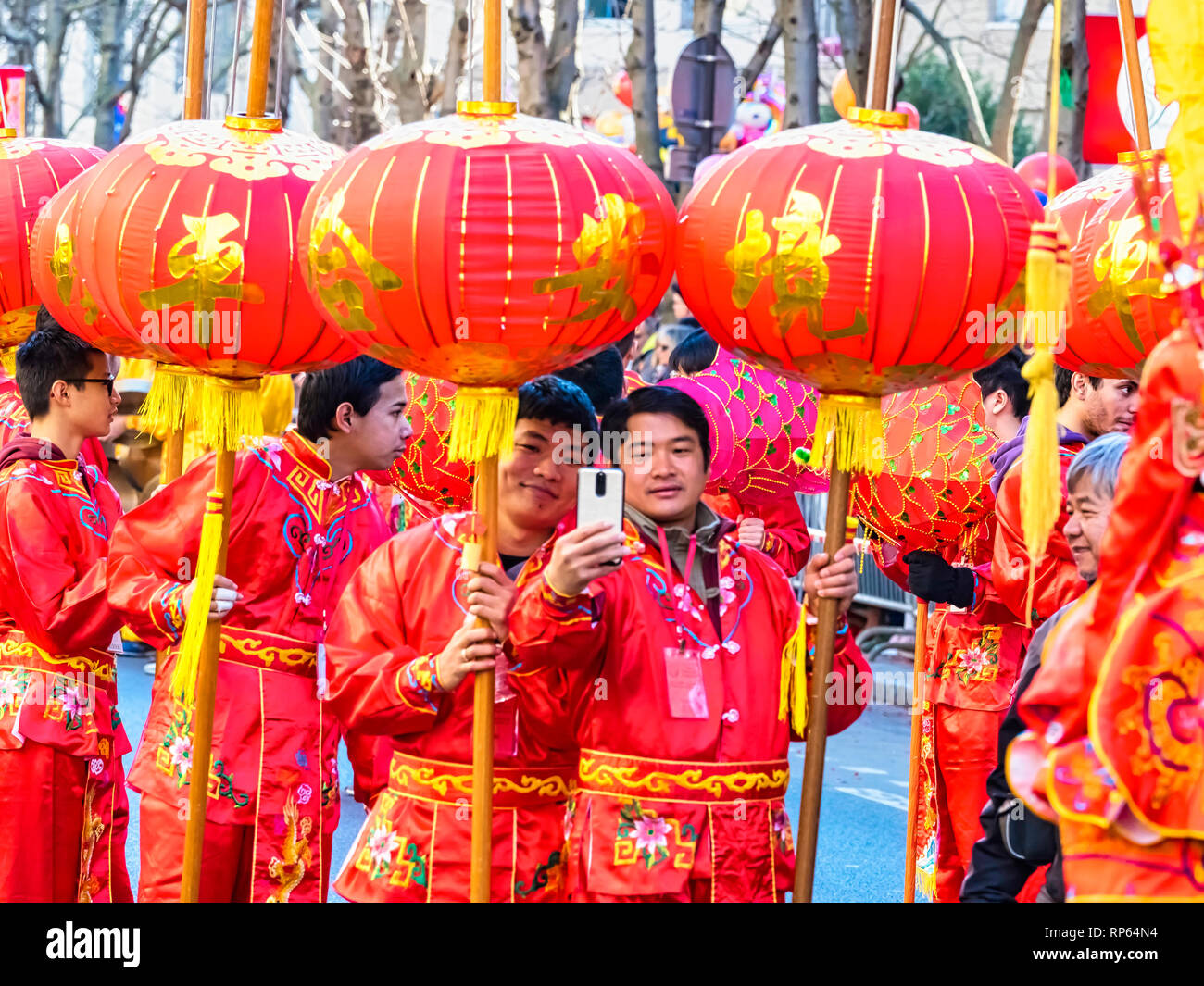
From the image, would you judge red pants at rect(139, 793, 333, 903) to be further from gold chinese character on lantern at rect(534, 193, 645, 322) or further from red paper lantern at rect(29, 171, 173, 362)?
gold chinese character on lantern at rect(534, 193, 645, 322)

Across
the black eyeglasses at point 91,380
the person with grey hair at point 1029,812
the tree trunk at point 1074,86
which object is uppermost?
the tree trunk at point 1074,86

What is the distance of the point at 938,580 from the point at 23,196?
2.75 metres

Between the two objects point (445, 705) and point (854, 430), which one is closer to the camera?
point (854, 430)

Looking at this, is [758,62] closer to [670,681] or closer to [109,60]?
[109,60]

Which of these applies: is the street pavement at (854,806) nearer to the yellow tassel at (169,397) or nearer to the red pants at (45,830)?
the red pants at (45,830)

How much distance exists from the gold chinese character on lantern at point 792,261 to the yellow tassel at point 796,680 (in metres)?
0.69

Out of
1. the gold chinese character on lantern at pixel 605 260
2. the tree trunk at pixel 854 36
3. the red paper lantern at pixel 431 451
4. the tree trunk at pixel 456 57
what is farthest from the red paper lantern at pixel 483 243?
the tree trunk at pixel 456 57

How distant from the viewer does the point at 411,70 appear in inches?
575

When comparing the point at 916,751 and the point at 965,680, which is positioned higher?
the point at 965,680

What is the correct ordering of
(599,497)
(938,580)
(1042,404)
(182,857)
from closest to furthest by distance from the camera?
(1042,404), (599,497), (182,857), (938,580)

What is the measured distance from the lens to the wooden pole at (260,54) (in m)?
3.81

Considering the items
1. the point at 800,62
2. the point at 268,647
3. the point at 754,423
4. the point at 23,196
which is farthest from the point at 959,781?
the point at 800,62

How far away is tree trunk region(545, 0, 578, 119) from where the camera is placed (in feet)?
41.7

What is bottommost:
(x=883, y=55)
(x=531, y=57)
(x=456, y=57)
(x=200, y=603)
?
(x=200, y=603)
